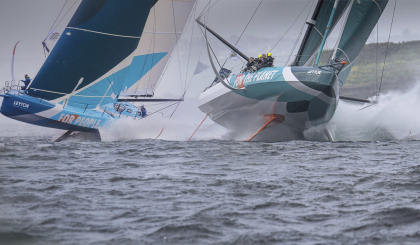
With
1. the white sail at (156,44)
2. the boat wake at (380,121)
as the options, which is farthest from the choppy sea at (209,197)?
the white sail at (156,44)

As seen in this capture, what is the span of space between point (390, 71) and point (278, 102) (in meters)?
66.1

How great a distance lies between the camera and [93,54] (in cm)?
1733

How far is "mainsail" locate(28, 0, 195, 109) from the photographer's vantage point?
16.8 metres

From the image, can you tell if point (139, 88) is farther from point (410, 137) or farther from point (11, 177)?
point (11, 177)

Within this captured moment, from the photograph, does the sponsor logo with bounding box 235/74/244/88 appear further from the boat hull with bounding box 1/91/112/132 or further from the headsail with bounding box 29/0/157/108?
the boat hull with bounding box 1/91/112/132

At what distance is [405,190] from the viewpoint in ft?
22.9

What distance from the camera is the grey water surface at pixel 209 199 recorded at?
4.93 metres

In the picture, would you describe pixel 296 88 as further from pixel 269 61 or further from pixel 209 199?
pixel 209 199

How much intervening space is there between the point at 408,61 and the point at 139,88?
Result: 62247 millimetres

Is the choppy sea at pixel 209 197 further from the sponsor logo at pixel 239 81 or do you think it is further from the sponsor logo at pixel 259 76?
the sponsor logo at pixel 239 81

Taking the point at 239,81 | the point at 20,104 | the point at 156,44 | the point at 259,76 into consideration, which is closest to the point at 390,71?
the point at 156,44

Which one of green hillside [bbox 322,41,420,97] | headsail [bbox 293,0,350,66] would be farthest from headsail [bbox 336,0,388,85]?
green hillside [bbox 322,41,420,97]

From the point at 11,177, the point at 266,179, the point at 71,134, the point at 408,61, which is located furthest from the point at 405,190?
the point at 408,61

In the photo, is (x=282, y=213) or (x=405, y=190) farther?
(x=405, y=190)
